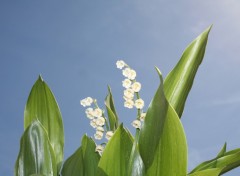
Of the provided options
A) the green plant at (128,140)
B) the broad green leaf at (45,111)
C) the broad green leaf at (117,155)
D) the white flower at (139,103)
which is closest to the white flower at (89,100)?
the green plant at (128,140)

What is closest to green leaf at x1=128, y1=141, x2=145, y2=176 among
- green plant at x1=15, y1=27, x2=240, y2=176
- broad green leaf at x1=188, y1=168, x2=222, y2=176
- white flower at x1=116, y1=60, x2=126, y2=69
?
green plant at x1=15, y1=27, x2=240, y2=176

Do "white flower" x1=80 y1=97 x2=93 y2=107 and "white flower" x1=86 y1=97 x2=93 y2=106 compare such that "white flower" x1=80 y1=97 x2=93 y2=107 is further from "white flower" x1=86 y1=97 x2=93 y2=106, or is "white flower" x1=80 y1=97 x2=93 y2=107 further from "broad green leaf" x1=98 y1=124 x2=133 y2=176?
"broad green leaf" x1=98 y1=124 x2=133 y2=176

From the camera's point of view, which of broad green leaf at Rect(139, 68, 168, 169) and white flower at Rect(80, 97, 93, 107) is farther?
white flower at Rect(80, 97, 93, 107)

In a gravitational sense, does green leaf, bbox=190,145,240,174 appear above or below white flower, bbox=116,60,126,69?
below

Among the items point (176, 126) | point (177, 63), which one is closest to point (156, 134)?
point (176, 126)

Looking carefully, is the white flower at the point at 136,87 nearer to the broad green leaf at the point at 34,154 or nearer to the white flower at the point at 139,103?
the white flower at the point at 139,103
